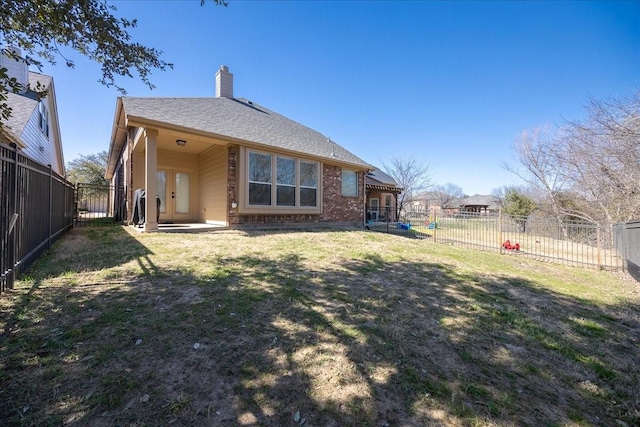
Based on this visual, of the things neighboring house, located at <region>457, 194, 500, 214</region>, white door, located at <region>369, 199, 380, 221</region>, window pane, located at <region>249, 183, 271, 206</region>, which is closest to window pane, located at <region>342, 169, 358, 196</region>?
window pane, located at <region>249, 183, 271, 206</region>

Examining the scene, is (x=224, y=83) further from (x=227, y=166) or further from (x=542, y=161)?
(x=542, y=161)

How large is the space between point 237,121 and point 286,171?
289 centimetres

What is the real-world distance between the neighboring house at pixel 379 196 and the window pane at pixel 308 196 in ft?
23.2

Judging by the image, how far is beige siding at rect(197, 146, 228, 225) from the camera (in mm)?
9680

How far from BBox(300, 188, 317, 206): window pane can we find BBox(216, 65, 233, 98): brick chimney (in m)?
6.98

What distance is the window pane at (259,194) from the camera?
9.62m

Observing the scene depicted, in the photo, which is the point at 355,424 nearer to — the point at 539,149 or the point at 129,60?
the point at 129,60

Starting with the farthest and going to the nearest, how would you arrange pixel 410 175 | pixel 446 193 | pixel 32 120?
pixel 446 193
pixel 410 175
pixel 32 120

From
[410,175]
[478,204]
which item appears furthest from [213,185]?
[478,204]

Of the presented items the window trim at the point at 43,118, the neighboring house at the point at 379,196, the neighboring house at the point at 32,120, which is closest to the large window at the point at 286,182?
the neighboring house at the point at 32,120

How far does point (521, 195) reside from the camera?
24359mm

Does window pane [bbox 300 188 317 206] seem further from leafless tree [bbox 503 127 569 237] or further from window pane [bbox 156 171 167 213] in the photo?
leafless tree [bbox 503 127 569 237]

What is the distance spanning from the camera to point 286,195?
10555 mm

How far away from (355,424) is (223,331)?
4.98 feet
